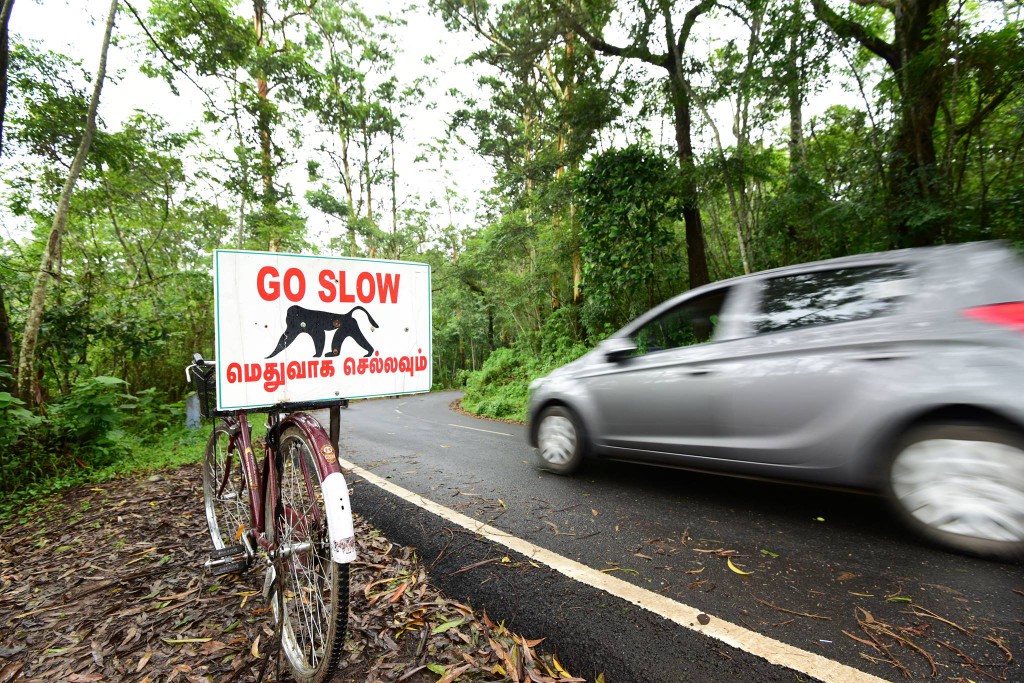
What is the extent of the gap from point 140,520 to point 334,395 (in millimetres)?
2853

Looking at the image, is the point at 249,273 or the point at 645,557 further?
the point at 645,557

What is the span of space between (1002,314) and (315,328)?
3292 millimetres

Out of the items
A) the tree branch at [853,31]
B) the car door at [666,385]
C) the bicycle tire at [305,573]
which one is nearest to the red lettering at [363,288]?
the bicycle tire at [305,573]

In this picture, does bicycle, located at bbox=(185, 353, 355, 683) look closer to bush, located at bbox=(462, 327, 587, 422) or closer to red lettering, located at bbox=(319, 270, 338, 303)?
red lettering, located at bbox=(319, 270, 338, 303)

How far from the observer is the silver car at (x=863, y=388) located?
7.13ft

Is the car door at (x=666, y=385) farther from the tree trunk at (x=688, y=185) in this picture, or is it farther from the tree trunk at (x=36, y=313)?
the tree trunk at (x=36, y=313)

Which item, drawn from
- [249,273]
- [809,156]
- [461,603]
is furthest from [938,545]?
[809,156]

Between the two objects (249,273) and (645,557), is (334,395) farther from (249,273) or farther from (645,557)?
(645,557)

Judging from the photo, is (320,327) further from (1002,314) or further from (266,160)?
(266,160)

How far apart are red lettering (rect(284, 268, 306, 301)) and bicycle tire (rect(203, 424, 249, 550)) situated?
4.35ft

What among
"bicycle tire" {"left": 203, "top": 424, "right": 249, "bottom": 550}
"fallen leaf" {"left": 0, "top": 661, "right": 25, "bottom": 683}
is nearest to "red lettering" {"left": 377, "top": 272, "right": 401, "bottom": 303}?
"bicycle tire" {"left": 203, "top": 424, "right": 249, "bottom": 550}

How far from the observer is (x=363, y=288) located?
1922mm

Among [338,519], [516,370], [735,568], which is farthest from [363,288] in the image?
[516,370]

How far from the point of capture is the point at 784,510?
9.68 feet
